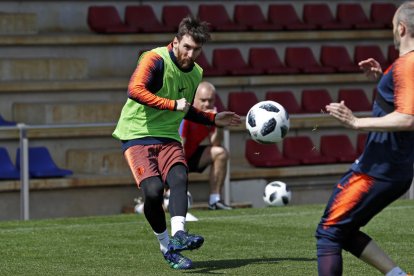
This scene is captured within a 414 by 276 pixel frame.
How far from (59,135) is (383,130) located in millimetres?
10858

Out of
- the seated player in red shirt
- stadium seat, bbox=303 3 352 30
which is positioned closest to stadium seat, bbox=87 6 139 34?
stadium seat, bbox=303 3 352 30

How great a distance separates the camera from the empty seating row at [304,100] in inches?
729

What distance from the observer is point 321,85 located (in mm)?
19953

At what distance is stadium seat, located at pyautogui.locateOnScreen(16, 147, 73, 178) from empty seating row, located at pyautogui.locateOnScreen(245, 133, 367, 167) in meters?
3.09

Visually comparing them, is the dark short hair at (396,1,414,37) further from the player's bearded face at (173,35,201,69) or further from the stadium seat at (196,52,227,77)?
the stadium seat at (196,52,227,77)

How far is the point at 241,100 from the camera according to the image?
1855cm

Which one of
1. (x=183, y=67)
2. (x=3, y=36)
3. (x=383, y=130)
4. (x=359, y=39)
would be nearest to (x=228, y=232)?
(x=183, y=67)

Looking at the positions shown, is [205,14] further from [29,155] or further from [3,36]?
[29,155]

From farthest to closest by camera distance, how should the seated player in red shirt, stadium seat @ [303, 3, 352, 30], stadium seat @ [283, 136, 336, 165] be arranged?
stadium seat @ [303, 3, 352, 30] → stadium seat @ [283, 136, 336, 165] → the seated player in red shirt

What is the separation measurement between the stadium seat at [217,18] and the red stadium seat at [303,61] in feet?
3.01

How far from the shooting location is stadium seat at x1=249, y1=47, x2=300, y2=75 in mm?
19406

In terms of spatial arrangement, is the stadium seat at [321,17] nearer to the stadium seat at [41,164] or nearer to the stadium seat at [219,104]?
the stadium seat at [219,104]

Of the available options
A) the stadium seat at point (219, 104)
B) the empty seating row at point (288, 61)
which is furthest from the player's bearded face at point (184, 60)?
the empty seating row at point (288, 61)

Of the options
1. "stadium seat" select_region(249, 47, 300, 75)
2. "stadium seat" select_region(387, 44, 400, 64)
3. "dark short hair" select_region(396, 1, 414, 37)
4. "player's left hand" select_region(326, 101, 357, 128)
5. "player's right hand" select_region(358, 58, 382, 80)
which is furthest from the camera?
"stadium seat" select_region(387, 44, 400, 64)
